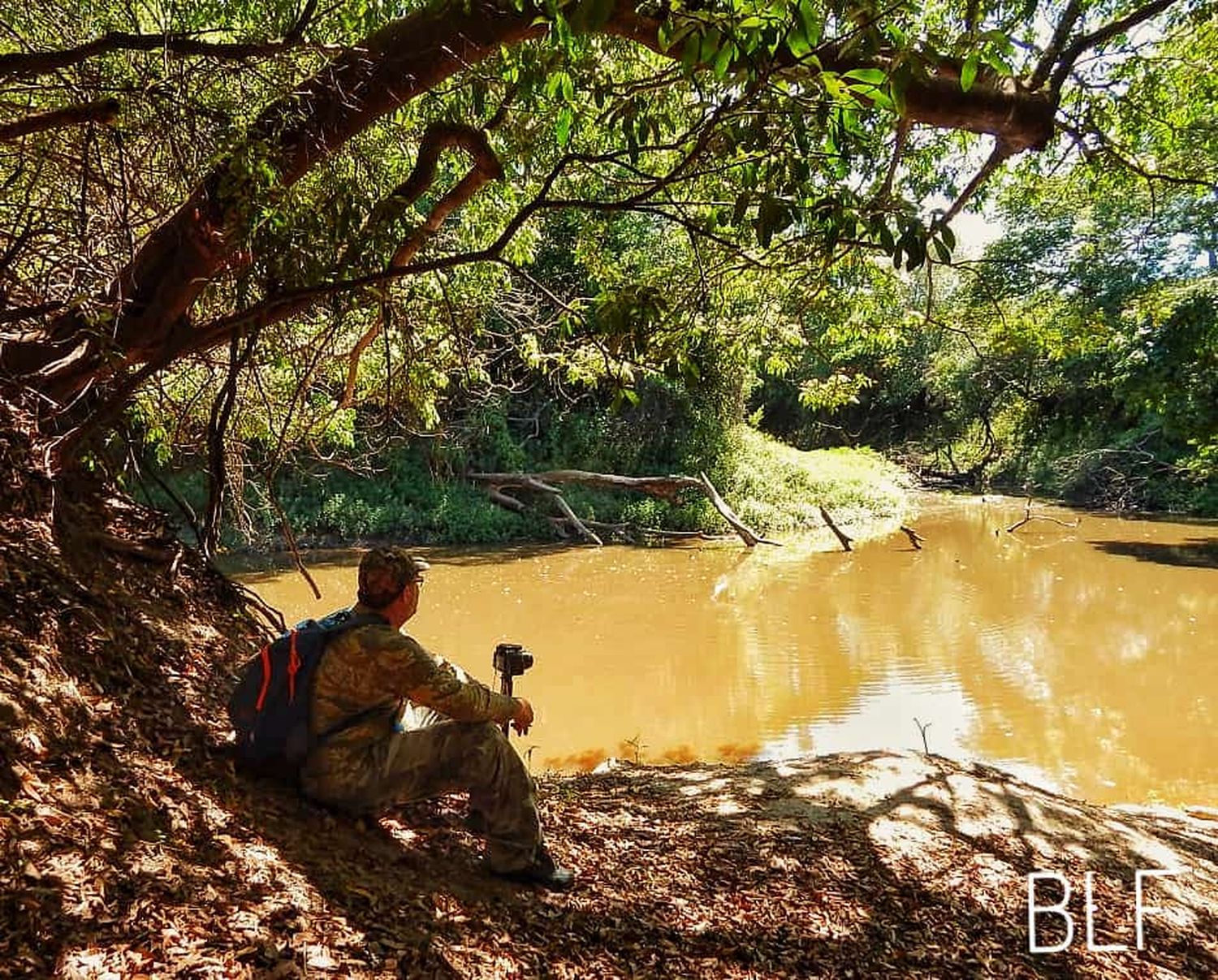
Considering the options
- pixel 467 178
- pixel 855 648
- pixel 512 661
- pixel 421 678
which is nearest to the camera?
pixel 421 678

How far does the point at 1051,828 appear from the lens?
408 centimetres

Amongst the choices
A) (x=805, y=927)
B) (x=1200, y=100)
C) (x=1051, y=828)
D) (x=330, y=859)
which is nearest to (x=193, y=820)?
(x=330, y=859)

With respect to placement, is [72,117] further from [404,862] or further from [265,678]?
[404,862]

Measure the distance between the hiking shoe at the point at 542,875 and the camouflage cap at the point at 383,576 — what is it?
1.07 m

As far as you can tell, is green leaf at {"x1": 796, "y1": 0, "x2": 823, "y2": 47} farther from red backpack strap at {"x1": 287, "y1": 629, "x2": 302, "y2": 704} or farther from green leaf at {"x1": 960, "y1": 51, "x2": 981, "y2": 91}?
red backpack strap at {"x1": 287, "y1": 629, "x2": 302, "y2": 704}

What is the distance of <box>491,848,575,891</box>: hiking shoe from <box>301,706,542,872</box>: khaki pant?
0.14ft

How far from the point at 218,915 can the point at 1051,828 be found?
394 centimetres

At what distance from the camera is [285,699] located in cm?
264

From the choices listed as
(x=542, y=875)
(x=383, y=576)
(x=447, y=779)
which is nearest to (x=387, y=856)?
(x=447, y=779)

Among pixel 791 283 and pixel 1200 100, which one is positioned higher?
pixel 1200 100

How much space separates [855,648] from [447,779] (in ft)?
27.7

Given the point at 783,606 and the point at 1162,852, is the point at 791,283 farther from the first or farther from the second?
the point at 783,606

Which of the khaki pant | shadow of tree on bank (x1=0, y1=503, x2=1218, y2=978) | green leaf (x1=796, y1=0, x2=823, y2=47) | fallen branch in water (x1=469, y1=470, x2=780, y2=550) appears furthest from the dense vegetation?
fallen branch in water (x1=469, y1=470, x2=780, y2=550)

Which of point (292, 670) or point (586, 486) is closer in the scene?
point (292, 670)
